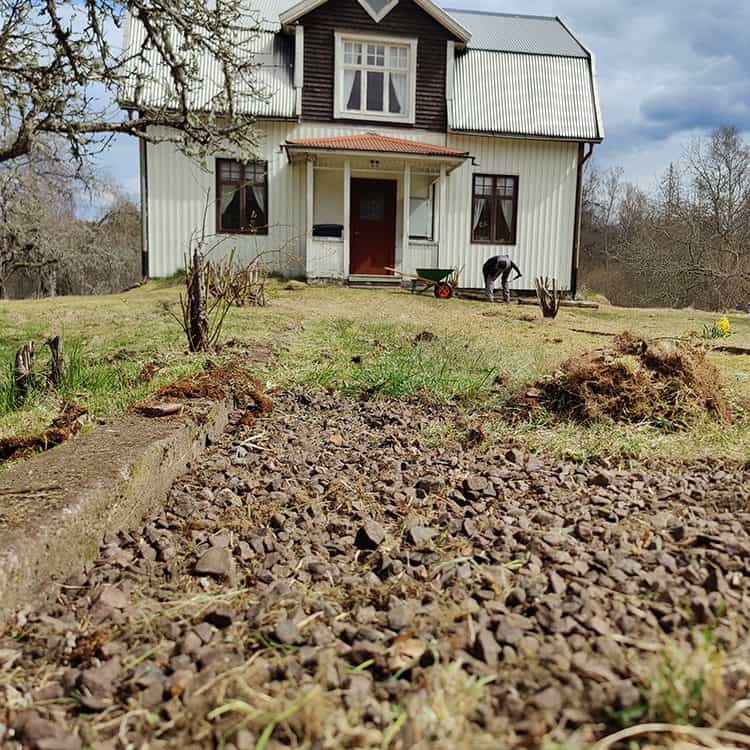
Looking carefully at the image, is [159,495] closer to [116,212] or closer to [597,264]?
[116,212]

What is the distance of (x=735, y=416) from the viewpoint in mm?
3363

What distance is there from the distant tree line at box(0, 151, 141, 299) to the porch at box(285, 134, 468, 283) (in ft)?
47.7

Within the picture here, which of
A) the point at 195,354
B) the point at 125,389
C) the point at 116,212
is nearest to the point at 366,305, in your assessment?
the point at 195,354

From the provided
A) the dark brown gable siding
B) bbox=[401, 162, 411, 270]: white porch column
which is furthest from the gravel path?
the dark brown gable siding

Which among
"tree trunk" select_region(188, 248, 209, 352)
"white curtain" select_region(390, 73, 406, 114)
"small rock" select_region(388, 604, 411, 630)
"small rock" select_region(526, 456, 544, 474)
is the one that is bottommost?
"small rock" select_region(388, 604, 411, 630)

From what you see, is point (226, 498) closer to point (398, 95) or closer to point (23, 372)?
point (23, 372)

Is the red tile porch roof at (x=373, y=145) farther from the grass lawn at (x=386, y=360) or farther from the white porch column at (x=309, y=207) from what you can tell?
→ the grass lawn at (x=386, y=360)

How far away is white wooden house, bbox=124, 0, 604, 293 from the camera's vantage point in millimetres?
14773

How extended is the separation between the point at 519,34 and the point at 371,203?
666 cm

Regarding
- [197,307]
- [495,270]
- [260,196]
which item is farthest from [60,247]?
[197,307]

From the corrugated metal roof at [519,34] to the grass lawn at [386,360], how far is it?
969 centimetres

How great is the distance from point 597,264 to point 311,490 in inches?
1788

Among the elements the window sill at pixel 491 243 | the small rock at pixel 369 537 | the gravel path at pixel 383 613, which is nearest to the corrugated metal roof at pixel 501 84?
the window sill at pixel 491 243

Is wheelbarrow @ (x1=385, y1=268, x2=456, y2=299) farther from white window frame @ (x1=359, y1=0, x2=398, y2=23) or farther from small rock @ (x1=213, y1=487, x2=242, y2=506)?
small rock @ (x1=213, y1=487, x2=242, y2=506)
